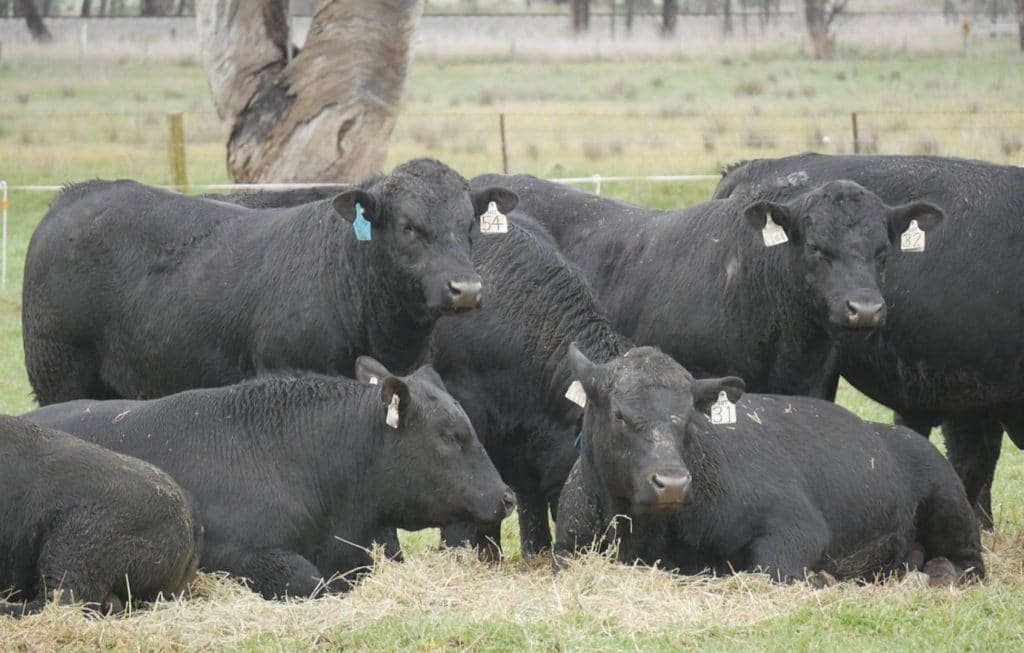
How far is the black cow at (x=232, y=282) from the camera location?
8.05 m

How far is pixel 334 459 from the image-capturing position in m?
7.37

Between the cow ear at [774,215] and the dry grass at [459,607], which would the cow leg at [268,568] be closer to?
the dry grass at [459,607]

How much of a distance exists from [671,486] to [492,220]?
2302 millimetres

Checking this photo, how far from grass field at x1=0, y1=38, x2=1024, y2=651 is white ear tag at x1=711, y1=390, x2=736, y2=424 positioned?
0.72 meters

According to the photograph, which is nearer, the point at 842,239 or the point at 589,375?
the point at 589,375

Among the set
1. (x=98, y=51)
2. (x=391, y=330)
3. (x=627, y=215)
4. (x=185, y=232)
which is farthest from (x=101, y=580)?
(x=98, y=51)

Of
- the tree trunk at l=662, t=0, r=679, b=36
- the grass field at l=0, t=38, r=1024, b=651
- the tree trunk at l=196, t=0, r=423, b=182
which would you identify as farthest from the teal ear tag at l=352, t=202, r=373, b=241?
the tree trunk at l=662, t=0, r=679, b=36

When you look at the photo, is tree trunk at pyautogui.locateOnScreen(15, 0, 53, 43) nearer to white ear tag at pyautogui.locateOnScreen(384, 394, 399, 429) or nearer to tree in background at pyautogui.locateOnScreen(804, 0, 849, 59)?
tree in background at pyautogui.locateOnScreen(804, 0, 849, 59)

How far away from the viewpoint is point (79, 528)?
6328mm

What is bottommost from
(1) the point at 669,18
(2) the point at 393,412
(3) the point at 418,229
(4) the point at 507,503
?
(1) the point at 669,18

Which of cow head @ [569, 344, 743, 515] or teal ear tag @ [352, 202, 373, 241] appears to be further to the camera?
teal ear tag @ [352, 202, 373, 241]

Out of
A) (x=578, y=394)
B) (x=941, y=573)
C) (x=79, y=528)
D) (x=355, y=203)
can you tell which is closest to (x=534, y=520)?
(x=578, y=394)

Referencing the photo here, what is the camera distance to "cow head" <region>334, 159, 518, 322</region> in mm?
7883

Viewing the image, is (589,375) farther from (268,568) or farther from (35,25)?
(35,25)
